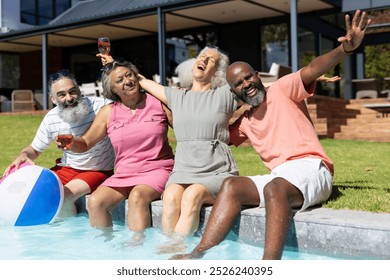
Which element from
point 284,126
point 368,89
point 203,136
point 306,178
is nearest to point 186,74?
point 203,136

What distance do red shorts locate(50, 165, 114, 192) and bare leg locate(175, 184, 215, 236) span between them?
128 cm

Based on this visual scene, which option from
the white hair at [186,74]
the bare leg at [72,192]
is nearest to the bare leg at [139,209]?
the bare leg at [72,192]

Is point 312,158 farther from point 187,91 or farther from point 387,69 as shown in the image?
point 387,69

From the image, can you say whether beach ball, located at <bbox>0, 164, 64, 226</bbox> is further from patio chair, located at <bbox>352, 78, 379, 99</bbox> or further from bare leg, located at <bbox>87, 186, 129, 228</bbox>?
patio chair, located at <bbox>352, 78, 379, 99</bbox>

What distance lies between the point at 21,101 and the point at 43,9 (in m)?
6.78

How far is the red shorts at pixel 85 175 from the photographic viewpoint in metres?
4.44

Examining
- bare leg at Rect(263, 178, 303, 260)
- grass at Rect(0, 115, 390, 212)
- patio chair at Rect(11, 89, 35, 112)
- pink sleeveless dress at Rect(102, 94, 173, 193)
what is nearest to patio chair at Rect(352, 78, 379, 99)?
grass at Rect(0, 115, 390, 212)

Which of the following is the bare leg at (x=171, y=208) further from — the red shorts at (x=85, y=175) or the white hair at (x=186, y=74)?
the red shorts at (x=85, y=175)

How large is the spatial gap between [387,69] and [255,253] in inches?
924

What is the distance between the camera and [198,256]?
290 centimetres

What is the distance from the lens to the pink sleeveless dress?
3.92m

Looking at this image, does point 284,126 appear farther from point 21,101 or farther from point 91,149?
point 21,101

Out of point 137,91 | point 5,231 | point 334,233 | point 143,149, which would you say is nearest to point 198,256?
point 334,233

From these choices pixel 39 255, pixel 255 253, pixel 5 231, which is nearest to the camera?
pixel 255 253
